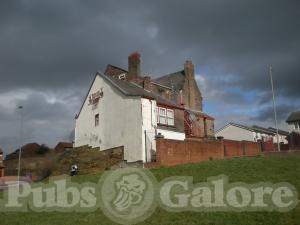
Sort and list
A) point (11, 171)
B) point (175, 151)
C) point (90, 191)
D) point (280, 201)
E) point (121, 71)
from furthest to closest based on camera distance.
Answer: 1. point (11, 171)
2. point (121, 71)
3. point (175, 151)
4. point (90, 191)
5. point (280, 201)

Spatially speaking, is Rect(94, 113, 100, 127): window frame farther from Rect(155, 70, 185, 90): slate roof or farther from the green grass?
Rect(155, 70, 185, 90): slate roof

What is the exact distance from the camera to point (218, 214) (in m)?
14.9

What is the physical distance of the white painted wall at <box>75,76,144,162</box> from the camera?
38.2 metres

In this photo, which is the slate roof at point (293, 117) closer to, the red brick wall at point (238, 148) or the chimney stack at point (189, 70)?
the chimney stack at point (189, 70)

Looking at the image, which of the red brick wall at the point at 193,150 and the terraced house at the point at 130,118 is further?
the terraced house at the point at 130,118

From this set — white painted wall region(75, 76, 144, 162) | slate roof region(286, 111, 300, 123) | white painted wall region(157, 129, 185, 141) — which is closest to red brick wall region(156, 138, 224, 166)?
white painted wall region(75, 76, 144, 162)

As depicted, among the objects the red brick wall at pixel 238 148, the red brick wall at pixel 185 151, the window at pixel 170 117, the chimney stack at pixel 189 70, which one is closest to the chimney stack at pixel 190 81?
the chimney stack at pixel 189 70

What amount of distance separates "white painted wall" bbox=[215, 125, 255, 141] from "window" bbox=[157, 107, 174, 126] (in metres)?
35.6

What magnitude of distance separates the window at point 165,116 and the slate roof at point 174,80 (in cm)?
1898

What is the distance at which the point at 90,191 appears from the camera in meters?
22.3

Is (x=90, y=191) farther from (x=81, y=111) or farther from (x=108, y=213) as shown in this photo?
(x=81, y=111)

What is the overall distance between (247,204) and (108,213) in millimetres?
5962

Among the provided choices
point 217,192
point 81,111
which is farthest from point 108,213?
point 81,111

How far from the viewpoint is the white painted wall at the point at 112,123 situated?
125ft
